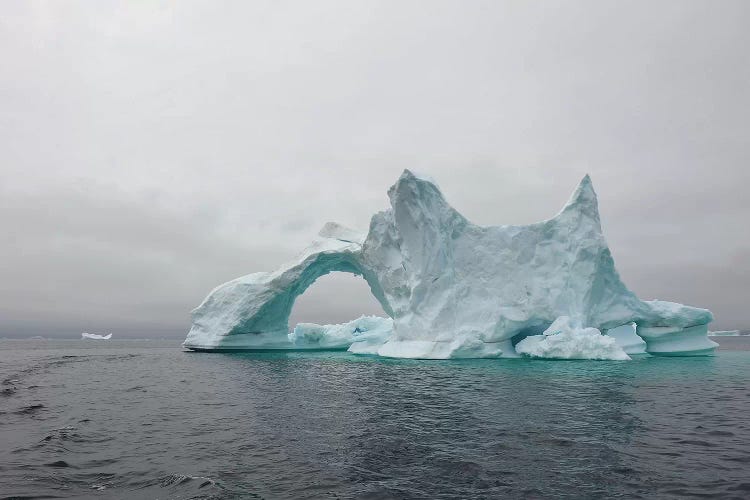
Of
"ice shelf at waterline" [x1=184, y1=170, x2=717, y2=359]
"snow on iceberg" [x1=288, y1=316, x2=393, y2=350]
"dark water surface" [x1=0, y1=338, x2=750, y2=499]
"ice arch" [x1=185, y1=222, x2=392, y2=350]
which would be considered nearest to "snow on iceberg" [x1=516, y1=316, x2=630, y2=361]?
"ice shelf at waterline" [x1=184, y1=170, x2=717, y2=359]

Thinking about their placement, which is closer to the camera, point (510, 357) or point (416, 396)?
point (416, 396)

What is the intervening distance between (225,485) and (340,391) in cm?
827

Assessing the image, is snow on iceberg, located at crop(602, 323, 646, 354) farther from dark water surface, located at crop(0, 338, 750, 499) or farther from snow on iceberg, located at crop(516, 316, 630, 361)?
dark water surface, located at crop(0, 338, 750, 499)

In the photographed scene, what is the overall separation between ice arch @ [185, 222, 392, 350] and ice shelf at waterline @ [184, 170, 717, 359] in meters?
3.71

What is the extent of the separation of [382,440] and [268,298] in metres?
23.6

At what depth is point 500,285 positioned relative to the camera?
84.8 ft

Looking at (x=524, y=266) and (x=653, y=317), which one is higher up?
(x=524, y=266)

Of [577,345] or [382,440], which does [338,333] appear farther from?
[382,440]

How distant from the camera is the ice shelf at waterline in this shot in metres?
24.8

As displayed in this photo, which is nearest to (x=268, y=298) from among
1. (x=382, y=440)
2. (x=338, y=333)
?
(x=338, y=333)

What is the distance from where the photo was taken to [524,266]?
86.0ft

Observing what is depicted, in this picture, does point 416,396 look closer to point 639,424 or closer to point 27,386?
point 639,424

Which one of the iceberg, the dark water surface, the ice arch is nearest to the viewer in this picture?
the dark water surface

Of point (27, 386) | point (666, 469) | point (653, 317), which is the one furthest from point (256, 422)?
point (653, 317)
